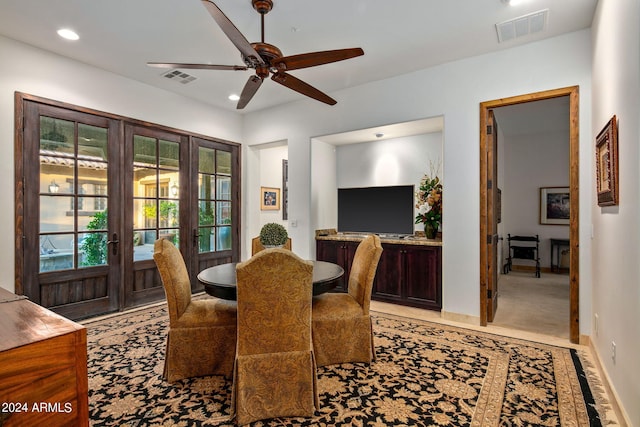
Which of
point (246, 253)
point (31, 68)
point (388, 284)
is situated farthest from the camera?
point (246, 253)

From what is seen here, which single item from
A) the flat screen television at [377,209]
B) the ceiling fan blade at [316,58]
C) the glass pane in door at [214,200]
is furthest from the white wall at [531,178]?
the ceiling fan blade at [316,58]

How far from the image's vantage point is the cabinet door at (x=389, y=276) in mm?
4320

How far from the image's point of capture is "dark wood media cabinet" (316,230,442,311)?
4043mm

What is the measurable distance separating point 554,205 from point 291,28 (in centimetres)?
668

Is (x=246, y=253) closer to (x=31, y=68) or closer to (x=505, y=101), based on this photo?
(x=31, y=68)

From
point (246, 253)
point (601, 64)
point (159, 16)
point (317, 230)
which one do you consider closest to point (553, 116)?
point (601, 64)

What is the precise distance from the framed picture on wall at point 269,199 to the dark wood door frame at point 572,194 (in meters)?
3.70

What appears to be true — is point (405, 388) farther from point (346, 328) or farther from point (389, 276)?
point (389, 276)

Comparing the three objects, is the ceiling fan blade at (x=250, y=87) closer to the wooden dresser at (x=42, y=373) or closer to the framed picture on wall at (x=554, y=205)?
the wooden dresser at (x=42, y=373)

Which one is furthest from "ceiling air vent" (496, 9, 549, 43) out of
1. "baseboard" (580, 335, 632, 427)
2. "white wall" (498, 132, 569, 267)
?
"white wall" (498, 132, 569, 267)

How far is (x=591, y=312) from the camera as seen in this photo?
301cm

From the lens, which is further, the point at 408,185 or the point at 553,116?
the point at 553,116

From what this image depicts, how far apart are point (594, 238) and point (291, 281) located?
268cm

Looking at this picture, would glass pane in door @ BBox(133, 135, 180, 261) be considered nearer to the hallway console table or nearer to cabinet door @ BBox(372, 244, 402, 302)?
cabinet door @ BBox(372, 244, 402, 302)
